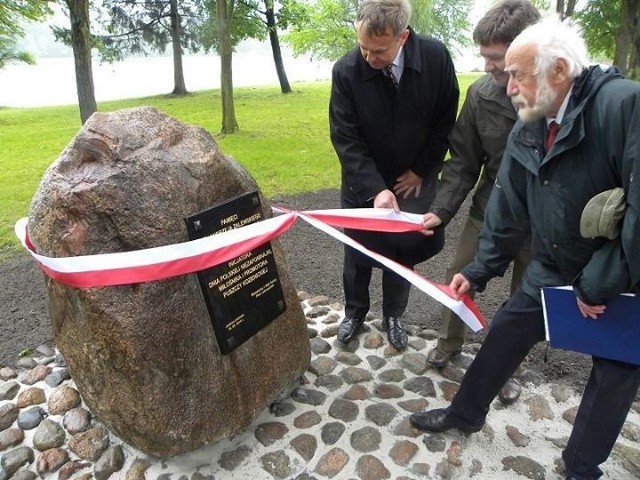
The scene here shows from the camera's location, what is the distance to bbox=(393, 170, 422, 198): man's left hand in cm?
323

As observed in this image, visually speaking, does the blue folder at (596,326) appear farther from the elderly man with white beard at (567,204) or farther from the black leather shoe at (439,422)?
the black leather shoe at (439,422)

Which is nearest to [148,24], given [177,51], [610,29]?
[177,51]

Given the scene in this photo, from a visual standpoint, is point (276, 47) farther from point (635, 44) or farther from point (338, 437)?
point (338, 437)

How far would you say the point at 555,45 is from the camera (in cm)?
180

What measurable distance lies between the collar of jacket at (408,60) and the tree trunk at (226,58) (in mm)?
7771

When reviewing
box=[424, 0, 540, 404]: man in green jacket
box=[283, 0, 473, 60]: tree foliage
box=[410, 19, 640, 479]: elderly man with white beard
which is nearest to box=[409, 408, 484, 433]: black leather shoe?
box=[410, 19, 640, 479]: elderly man with white beard

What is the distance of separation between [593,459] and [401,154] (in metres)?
1.87

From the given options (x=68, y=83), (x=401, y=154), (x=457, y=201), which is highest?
(x=401, y=154)

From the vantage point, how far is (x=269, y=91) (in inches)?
796

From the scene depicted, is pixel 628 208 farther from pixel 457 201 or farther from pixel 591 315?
pixel 457 201

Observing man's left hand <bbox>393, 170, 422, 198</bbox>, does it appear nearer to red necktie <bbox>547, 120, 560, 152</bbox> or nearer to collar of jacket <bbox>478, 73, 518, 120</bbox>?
collar of jacket <bbox>478, 73, 518, 120</bbox>

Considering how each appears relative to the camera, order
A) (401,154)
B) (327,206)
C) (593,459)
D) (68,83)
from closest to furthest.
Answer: (593,459), (401,154), (327,206), (68,83)

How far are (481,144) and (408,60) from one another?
62 cm

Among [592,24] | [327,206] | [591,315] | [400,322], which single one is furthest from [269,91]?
[591,315]
